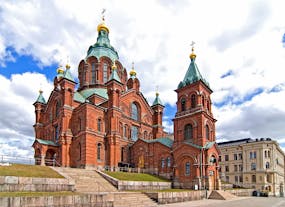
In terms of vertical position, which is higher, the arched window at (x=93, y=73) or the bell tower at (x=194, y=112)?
the arched window at (x=93, y=73)

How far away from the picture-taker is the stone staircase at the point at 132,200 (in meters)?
22.2

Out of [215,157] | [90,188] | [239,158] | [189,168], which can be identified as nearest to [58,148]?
[90,188]

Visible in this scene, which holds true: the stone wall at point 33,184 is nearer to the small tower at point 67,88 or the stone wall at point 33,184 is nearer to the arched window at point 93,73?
the small tower at point 67,88

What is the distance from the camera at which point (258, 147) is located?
63.8m

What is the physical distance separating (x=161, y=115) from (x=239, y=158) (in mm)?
28585

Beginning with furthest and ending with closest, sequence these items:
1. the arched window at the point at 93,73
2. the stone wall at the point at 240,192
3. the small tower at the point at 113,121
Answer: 1. the arched window at the point at 93,73
2. the small tower at the point at 113,121
3. the stone wall at the point at 240,192

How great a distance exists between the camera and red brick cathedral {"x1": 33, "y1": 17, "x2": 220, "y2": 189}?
121 ft

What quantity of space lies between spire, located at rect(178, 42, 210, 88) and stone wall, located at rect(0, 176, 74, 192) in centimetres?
2468

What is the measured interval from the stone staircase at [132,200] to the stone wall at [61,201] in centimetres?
167

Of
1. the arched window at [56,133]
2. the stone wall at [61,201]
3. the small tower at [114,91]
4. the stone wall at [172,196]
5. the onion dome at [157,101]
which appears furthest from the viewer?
the onion dome at [157,101]

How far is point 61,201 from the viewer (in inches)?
703

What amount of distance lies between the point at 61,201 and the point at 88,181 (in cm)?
918

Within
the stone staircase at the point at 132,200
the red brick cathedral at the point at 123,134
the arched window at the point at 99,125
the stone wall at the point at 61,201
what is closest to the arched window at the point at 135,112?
the red brick cathedral at the point at 123,134

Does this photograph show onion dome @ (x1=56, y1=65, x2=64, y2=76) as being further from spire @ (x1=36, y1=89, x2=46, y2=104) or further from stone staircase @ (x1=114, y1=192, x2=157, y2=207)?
stone staircase @ (x1=114, y1=192, x2=157, y2=207)
